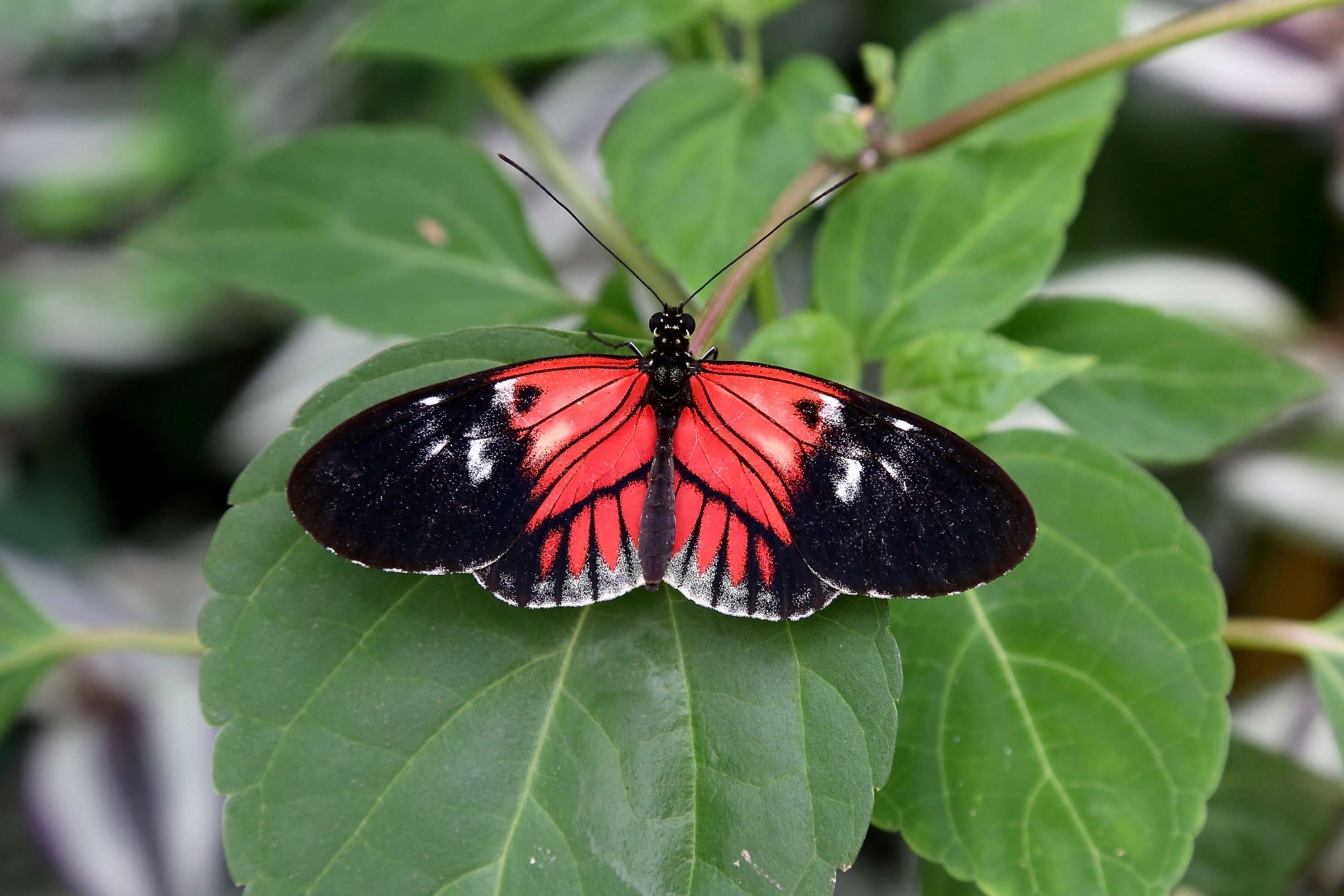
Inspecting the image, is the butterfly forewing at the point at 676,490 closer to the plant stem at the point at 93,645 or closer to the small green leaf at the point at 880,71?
the small green leaf at the point at 880,71

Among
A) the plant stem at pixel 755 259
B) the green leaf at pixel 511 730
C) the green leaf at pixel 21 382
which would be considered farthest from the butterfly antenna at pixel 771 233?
the green leaf at pixel 21 382

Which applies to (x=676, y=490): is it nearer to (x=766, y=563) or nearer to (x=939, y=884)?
(x=766, y=563)

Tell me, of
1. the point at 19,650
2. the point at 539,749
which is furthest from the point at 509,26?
the point at 19,650

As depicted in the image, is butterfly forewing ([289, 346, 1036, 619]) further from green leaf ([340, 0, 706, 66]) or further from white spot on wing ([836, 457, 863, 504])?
green leaf ([340, 0, 706, 66])

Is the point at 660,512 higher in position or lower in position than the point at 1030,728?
higher

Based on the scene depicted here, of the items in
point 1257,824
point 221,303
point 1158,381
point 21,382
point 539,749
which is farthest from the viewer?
point 221,303

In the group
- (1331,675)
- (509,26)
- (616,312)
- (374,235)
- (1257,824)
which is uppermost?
(509,26)

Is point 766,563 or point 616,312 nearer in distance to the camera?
point 766,563

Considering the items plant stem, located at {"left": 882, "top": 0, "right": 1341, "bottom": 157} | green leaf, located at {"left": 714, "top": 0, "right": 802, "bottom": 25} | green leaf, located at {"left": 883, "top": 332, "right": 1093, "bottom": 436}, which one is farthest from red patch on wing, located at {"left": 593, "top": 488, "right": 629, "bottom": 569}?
green leaf, located at {"left": 714, "top": 0, "right": 802, "bottom": 25}
